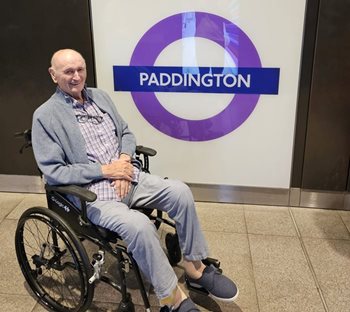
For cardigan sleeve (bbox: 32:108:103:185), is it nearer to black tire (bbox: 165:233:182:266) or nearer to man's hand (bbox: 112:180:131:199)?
man's hand (bbox: 112:180:131:199)

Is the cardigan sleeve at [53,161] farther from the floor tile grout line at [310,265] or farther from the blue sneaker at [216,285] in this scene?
the floor tile grout line at [310,265]

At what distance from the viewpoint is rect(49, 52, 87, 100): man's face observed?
1893 mm

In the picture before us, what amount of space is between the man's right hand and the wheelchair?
18 cm

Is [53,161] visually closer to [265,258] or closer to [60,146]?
[60,146]

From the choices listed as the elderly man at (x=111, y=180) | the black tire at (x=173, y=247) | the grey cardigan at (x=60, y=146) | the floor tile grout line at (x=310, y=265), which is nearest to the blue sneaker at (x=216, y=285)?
the elderly man at (x=111, y=180)

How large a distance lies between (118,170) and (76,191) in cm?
26

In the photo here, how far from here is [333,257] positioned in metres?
2.39

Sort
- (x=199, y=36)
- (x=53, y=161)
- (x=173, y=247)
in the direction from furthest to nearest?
(x=199, y=36) < (x=173, y=247) < (x=53, y=161)

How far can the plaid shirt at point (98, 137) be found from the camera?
192cm

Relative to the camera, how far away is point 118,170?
193 cm

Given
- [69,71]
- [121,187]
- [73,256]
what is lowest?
[73,256]

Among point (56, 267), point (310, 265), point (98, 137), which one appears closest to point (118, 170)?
point (98, 137)

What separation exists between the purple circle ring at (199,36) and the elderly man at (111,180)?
0.68 metres

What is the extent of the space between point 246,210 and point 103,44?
4.80 feet
